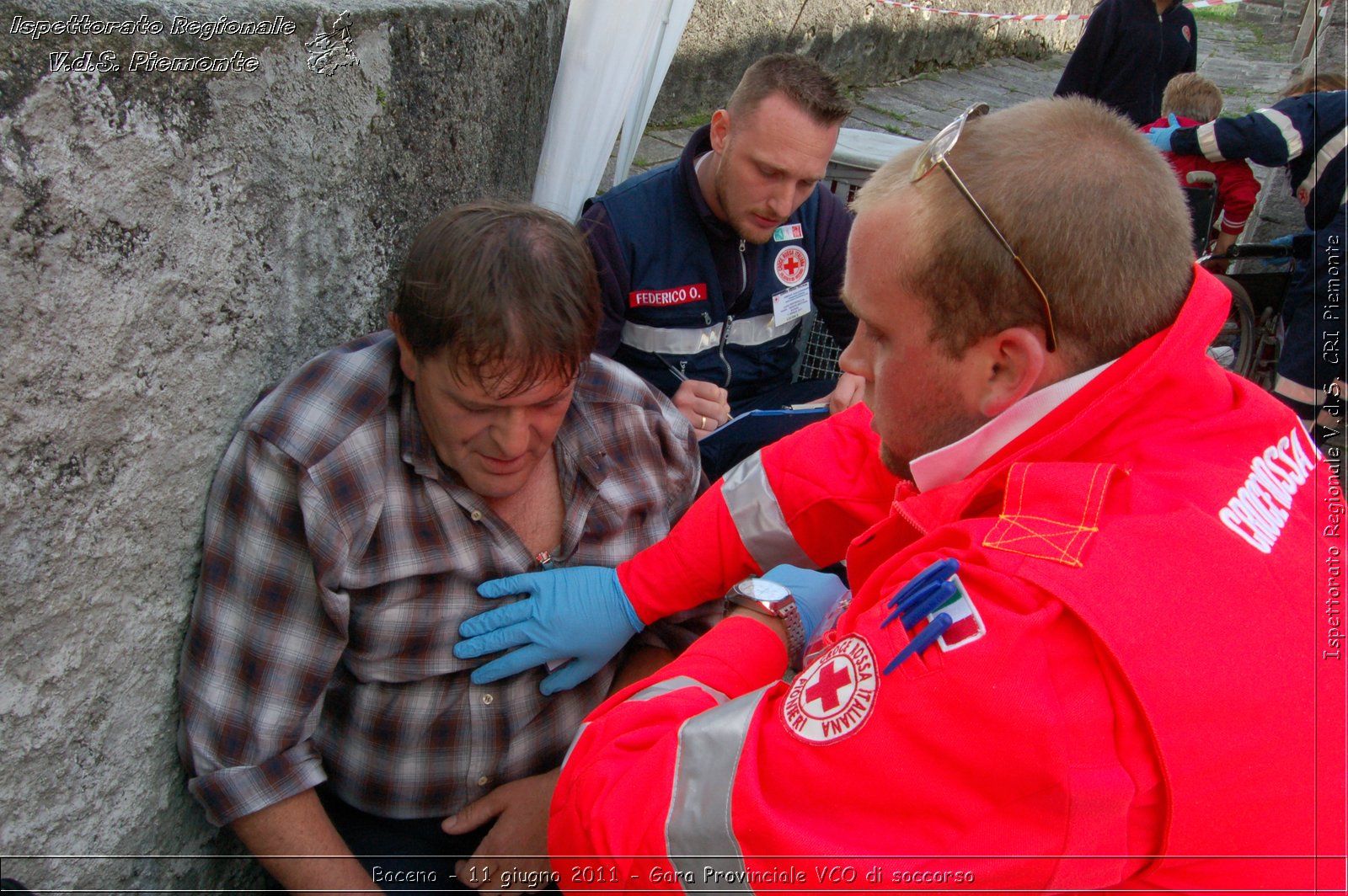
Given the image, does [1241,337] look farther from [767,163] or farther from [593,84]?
[593,84]

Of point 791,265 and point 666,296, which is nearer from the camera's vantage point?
point 666,296

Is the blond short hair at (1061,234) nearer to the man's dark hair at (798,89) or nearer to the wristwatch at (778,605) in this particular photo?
the wristwatch at (778,605)

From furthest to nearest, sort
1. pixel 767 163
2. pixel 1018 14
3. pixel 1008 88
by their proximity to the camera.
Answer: pixel 1018 14 < pixel 1008 88 < pixel 767 163

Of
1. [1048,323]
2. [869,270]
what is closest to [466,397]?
[869,270]

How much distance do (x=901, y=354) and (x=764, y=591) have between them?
1.79ft

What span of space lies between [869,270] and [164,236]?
3.31 ft

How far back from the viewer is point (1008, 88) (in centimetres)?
970

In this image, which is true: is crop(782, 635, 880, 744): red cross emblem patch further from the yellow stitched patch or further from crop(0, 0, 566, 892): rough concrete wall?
crop(0, 0, 566, 892): rough concrete wall

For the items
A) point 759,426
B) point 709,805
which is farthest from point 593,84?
point 709,805

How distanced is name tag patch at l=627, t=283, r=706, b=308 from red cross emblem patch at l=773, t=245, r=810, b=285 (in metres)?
0.32

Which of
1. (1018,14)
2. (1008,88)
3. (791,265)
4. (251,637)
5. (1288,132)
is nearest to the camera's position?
(251,637)

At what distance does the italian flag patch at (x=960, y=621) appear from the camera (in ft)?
3.51

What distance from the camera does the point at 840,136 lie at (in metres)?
4.07

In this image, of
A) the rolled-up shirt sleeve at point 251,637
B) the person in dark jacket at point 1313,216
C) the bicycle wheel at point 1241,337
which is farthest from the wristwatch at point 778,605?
the bicycle wheel at point 1241,337
